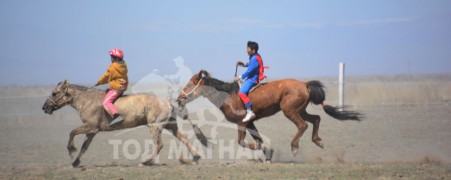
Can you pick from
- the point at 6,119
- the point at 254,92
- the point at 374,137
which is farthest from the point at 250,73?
the point at 6,119

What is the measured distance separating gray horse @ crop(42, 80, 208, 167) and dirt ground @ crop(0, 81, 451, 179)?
56 cm

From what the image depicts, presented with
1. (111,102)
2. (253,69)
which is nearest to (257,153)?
(253,69)

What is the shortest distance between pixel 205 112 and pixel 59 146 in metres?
8.65

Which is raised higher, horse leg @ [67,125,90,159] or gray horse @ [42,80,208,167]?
gray horse @ [42,80,208,167]

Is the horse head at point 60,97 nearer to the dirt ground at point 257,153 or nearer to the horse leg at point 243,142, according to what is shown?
the dirt ground at point 257,153

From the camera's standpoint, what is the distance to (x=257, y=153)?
1622 centimetres

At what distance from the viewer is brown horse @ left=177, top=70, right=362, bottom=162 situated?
44.2 feet

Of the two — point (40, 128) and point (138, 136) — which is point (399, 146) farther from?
point (40, 128)

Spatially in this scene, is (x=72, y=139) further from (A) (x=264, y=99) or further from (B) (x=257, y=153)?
(B) (x=257, y=153)

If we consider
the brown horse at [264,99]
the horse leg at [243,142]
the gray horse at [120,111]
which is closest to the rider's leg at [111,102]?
the gray horse at [120,111]

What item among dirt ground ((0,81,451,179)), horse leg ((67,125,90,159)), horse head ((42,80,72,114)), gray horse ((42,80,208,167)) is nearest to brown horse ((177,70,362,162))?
dirt ground ((0,81,451,179))

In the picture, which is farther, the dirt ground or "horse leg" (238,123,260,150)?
"horse leg" (238,123,260,150)

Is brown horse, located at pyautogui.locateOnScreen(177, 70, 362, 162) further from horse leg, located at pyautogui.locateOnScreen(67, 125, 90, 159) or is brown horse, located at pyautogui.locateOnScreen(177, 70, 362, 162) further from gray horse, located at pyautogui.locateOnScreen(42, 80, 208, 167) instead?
horse leg, located at pyautogui.locateOnScreen(67, 125, 90, 159)

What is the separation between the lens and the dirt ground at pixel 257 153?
37.7ft
